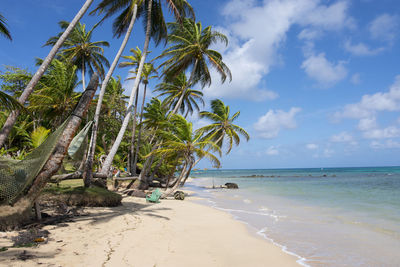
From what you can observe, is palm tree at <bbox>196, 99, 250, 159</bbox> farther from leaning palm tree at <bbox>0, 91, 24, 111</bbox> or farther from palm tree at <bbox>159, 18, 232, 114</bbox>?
leaning palm tree at <bbox>0, 91, 24, 111</bbox>

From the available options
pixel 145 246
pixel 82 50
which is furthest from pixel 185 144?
pixel 82 50

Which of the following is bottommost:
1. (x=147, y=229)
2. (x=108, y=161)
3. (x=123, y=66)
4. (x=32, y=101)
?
(x=147, y=229)

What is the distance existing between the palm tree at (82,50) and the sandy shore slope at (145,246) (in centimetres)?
1671

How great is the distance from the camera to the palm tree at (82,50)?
62.6ft

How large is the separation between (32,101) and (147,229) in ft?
37.4

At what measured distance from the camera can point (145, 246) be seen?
4.23 meters

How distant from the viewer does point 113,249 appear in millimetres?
3918

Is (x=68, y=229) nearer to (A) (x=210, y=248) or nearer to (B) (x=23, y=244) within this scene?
(B) (x=23, y=244)

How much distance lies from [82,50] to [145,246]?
20.5m

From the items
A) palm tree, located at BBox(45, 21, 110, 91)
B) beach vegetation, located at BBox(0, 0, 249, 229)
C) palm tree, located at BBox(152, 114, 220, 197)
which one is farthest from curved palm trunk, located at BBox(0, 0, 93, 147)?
palm tree, located at BBox(45, 21, 110, 91)

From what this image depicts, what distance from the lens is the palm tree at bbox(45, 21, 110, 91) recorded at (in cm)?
1908

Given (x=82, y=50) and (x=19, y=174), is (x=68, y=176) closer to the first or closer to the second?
(x=19, y=174)

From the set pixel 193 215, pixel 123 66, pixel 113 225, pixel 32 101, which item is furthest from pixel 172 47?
pixel 113 225

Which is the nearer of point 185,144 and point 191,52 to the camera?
point 185,144
